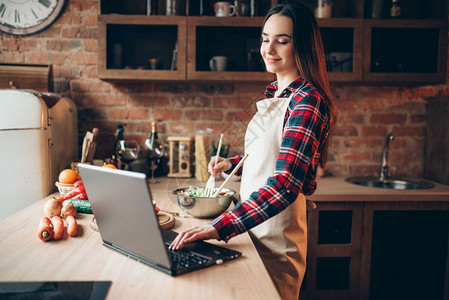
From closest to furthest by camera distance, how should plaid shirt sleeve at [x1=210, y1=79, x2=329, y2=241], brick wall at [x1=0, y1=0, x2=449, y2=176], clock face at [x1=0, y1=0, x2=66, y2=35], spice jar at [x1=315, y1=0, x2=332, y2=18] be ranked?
plaid shirt sleeve at [x1=210, y1=79, x2=329, y2=241]
spice jar at [x1=315, y1=0, x2=332, y2=18]
clock face at [x1=0, y1=0, x2=66, y2=35]
brick wall at [x1=0, y1=0, x2=449, y2=176]

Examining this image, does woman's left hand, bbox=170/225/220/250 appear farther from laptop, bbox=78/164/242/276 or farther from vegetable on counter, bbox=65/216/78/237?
vegetable on counter, bbox=65/216/78/237

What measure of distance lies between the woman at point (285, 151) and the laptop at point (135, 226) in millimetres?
57

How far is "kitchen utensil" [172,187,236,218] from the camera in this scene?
137 cm

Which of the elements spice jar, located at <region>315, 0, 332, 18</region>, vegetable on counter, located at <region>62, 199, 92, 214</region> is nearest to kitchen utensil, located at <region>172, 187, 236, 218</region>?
vegetable on counter, located at <region>62, 199, 92, 214</region>

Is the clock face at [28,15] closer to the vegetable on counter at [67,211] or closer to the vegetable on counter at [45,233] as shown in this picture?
the vegetable on counter at [67,211]

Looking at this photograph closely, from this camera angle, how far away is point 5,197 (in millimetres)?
1939

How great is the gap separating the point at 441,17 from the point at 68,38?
2.50 m

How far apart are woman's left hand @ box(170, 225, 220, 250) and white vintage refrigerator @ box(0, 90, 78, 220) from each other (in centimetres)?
127

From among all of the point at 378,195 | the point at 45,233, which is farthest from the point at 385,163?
the point at 45,233

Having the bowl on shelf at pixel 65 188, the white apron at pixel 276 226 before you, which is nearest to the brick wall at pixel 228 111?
the bowl on shelf at pixel 65 188

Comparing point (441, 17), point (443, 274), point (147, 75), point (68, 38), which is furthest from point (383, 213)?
point (68, 38)

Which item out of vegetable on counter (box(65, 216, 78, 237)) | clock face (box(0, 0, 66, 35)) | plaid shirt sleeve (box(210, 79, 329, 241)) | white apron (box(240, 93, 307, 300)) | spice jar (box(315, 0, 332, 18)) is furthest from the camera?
clock face (box(0, 0, 66, 35))

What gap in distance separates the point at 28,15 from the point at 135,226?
7.51 ft

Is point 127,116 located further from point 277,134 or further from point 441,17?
point 441,17
